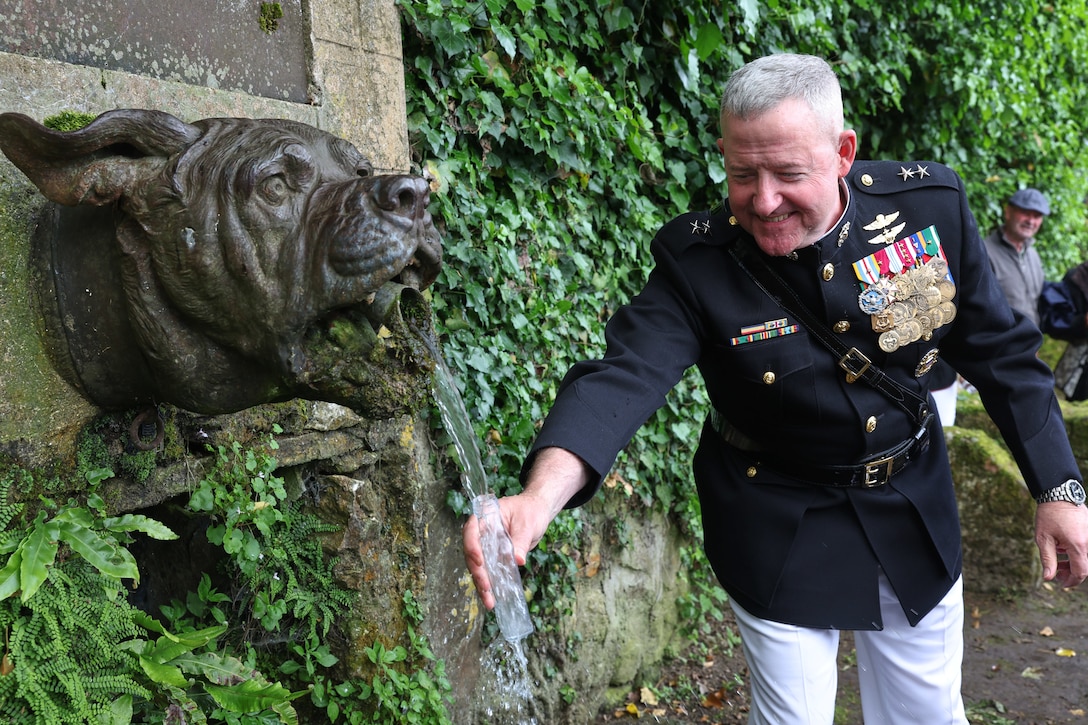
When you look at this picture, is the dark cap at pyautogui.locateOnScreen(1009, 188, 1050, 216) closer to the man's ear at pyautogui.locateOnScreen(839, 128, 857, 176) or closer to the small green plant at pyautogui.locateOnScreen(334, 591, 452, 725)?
the man's ear at pyautogui.locateOnScreen(839, 128, 857, 176)

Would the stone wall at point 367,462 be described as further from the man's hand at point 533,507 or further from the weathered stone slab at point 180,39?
the man's hand at point 533,507

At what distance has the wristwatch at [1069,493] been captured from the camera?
7.95 ft

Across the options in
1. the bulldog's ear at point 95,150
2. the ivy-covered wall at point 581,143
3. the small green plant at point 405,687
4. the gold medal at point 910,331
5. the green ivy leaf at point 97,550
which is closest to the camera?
the bulldog's ear at point 95,150

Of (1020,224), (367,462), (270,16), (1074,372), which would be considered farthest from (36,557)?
(1074,372)

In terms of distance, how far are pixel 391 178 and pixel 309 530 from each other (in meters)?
1.28

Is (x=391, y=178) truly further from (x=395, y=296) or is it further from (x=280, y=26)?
(x=280, y=26)

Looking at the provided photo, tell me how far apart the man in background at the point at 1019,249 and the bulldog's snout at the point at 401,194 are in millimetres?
5862

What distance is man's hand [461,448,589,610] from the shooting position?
5.46 ft

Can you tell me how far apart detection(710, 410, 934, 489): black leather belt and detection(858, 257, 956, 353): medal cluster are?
0.91 ft

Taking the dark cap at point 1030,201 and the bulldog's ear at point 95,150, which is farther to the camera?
the dark cap at point 1030,201

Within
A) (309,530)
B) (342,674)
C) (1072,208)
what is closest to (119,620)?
(309,530)

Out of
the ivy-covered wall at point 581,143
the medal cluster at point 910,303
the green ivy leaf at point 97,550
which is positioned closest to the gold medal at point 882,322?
the medal cluster at point 910,303

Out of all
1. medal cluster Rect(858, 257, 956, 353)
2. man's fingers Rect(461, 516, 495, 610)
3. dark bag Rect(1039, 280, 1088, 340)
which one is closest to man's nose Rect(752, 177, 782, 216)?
medal cluster Rect(858, 257, 956, 353)

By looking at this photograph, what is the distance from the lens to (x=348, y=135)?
8.30 feet
